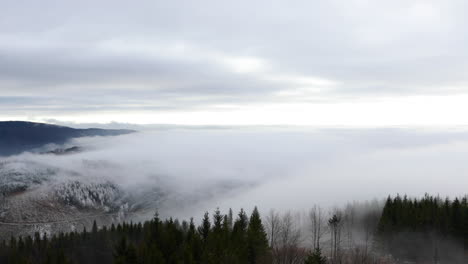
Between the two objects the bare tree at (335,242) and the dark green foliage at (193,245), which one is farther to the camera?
the bare tree at (335,242)

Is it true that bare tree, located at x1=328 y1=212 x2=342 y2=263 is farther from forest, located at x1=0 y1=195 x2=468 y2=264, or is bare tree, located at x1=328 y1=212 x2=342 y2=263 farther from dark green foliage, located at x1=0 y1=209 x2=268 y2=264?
dark green foliage, located at x1=0 y1=209 x2=268 y2=264

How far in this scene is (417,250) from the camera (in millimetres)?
112688

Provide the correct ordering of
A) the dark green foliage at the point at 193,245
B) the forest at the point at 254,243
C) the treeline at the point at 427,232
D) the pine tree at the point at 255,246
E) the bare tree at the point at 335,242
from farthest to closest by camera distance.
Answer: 1. the bare tree at the point at 335,242
2. the treeline at the point at 427,232
3. the pine tree at the point at 255,246
4. the forest at the point at 254,243
5. the dark green foliage at the point at 193,245

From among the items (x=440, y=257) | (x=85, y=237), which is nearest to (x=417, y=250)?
(x=440, y=257)

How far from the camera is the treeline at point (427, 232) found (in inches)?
4294

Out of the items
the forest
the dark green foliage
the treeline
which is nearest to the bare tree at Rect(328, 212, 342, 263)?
the forest

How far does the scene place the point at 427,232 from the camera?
11338 cm

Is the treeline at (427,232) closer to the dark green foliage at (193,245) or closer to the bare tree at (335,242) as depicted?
the bare tree at (335,242)

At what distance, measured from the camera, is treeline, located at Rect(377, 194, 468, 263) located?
109062mm

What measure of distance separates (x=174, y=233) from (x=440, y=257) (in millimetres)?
80038

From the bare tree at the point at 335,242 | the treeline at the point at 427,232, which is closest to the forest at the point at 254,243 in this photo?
the treeline at the point at 427,232

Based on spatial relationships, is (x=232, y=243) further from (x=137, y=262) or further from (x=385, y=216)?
(x=385, y=216)

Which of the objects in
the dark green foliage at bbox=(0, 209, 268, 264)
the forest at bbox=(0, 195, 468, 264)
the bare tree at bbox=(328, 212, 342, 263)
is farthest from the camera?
the bare tree at bbox=(328, 212, 342, 263)

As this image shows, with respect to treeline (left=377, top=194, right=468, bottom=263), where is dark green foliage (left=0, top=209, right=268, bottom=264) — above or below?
above
